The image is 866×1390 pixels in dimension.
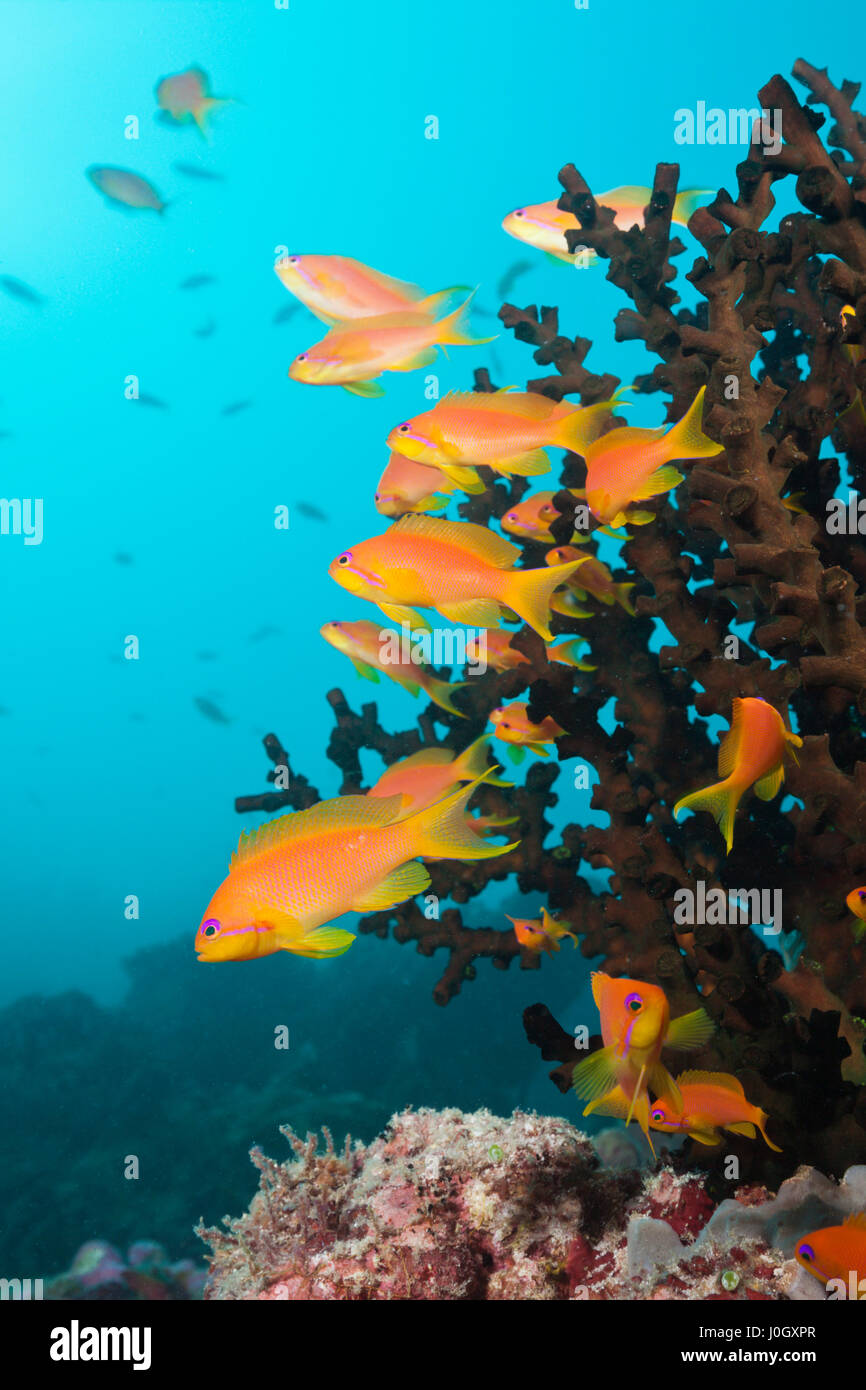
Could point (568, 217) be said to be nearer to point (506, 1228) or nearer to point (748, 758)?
point (748, 758)

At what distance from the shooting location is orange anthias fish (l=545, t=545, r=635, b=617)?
328 centimetres

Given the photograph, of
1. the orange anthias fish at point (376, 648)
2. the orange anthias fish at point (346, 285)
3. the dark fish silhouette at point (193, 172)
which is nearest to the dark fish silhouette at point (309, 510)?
the dark fish silhouette at point (193, 172)

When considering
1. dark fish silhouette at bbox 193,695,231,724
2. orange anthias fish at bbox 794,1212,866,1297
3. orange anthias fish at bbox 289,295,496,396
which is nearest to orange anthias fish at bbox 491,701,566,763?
orange anthias fish at bbox 289,295,496,396

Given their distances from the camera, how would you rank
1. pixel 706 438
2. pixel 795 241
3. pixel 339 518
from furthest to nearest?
1. pixel 339 518
2. pixel 795 241
3. pixel 706 438

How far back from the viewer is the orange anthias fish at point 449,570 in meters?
2.64

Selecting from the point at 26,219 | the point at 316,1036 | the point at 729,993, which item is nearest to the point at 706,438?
the point at 729,993

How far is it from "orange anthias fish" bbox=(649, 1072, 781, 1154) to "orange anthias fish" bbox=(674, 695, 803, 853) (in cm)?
75

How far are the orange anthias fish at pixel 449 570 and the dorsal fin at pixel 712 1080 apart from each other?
152 cm

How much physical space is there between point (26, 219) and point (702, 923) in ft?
176

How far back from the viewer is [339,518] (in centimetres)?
6612

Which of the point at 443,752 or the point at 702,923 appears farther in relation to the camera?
the point at 443,752

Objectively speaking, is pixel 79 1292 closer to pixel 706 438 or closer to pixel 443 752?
pixel 443 752

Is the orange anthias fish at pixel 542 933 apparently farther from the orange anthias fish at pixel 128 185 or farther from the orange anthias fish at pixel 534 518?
the orange anthias fish at pixel 128 185

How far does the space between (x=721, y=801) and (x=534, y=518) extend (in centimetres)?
177
